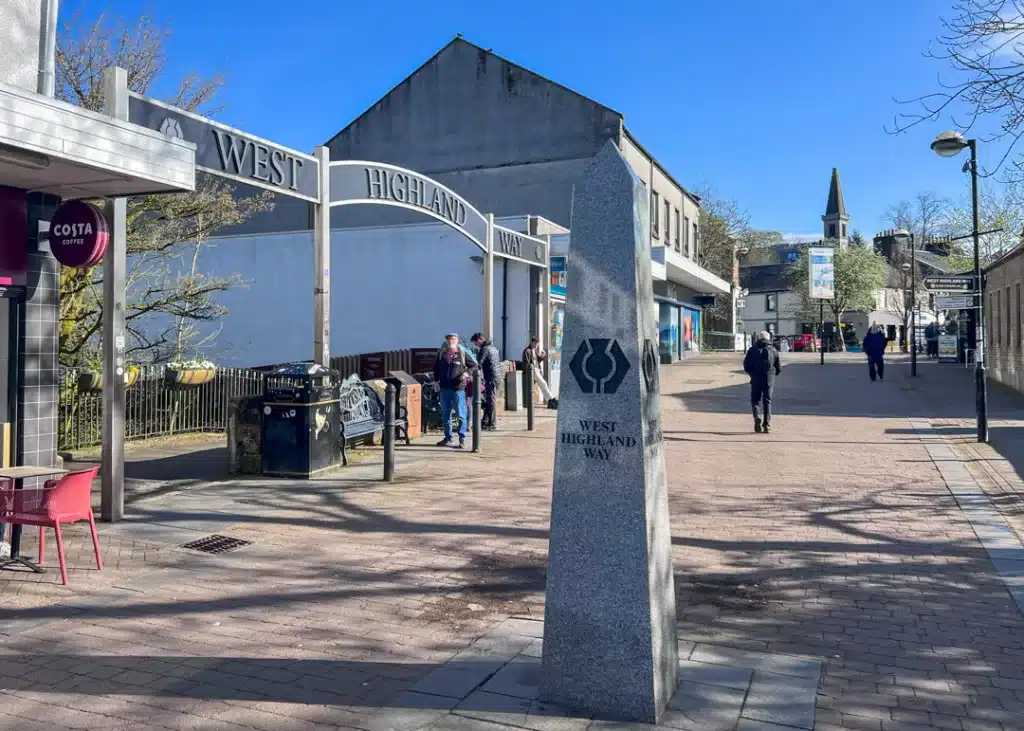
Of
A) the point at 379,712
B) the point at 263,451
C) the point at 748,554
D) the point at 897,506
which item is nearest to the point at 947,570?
the point at 748,554

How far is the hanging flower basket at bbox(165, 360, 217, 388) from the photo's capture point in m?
14.3

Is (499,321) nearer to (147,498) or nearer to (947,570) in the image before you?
(147,498)

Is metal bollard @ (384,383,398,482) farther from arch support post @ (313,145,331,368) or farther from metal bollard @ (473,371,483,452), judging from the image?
metal bollard @ (473,371,483,452)

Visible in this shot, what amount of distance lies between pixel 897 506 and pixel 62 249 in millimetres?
8214

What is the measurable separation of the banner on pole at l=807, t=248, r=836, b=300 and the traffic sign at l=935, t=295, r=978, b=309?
28016mm

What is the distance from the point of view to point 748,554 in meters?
6.85

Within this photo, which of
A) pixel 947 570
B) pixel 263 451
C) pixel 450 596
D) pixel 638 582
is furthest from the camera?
pixel 263 451

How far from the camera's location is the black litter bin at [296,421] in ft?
32.4

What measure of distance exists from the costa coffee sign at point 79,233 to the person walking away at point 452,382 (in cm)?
589

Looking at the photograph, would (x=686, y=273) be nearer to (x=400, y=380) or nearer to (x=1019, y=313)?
(x=1019, y=313)

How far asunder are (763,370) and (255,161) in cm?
936

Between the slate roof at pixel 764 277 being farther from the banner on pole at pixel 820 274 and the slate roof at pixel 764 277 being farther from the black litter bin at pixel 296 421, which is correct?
the black litter bin at pixel 296 421

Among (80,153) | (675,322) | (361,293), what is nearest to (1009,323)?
(675,322)

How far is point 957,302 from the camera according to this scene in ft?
48.5
